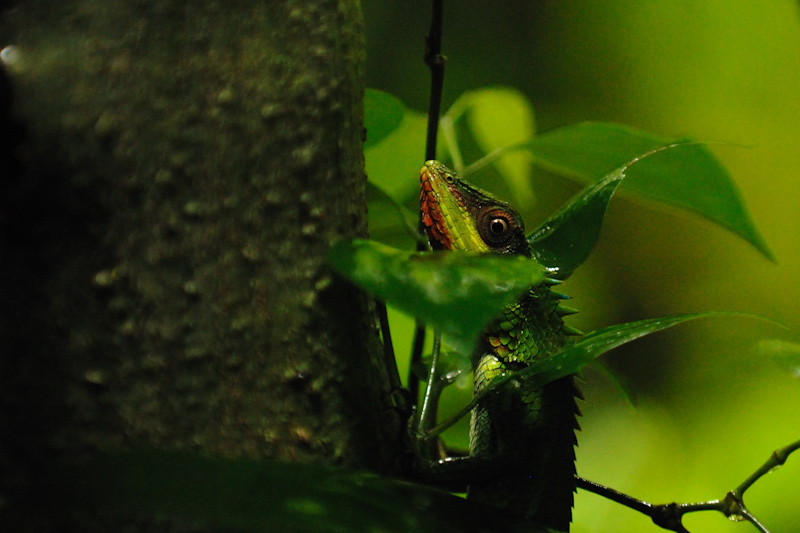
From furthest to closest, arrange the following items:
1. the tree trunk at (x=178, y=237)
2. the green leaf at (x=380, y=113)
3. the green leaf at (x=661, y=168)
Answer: the green leaf at (x=380, y=113) < the green leaf at (x=661, y=168) < the tree trunk at (x=178, y=237)

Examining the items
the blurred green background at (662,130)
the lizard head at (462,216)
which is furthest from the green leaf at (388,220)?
the blurred green background at (662,130)

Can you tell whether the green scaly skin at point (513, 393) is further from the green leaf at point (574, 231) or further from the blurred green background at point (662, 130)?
the blurred green background at point (662, 130)

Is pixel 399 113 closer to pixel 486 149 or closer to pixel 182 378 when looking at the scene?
pixel 486 149

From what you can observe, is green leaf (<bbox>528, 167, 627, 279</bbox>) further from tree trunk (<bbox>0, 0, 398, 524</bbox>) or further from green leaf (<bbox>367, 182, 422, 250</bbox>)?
tree trunk (<bbox>0, 0, 398, 524</bbox>)

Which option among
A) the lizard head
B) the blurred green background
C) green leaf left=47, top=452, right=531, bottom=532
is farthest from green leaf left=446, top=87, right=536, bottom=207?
the blurred green background

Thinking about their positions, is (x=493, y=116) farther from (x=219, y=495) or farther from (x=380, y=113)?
(x=219, y=495)

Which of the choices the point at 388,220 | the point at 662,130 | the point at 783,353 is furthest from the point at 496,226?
the point at 662,130
